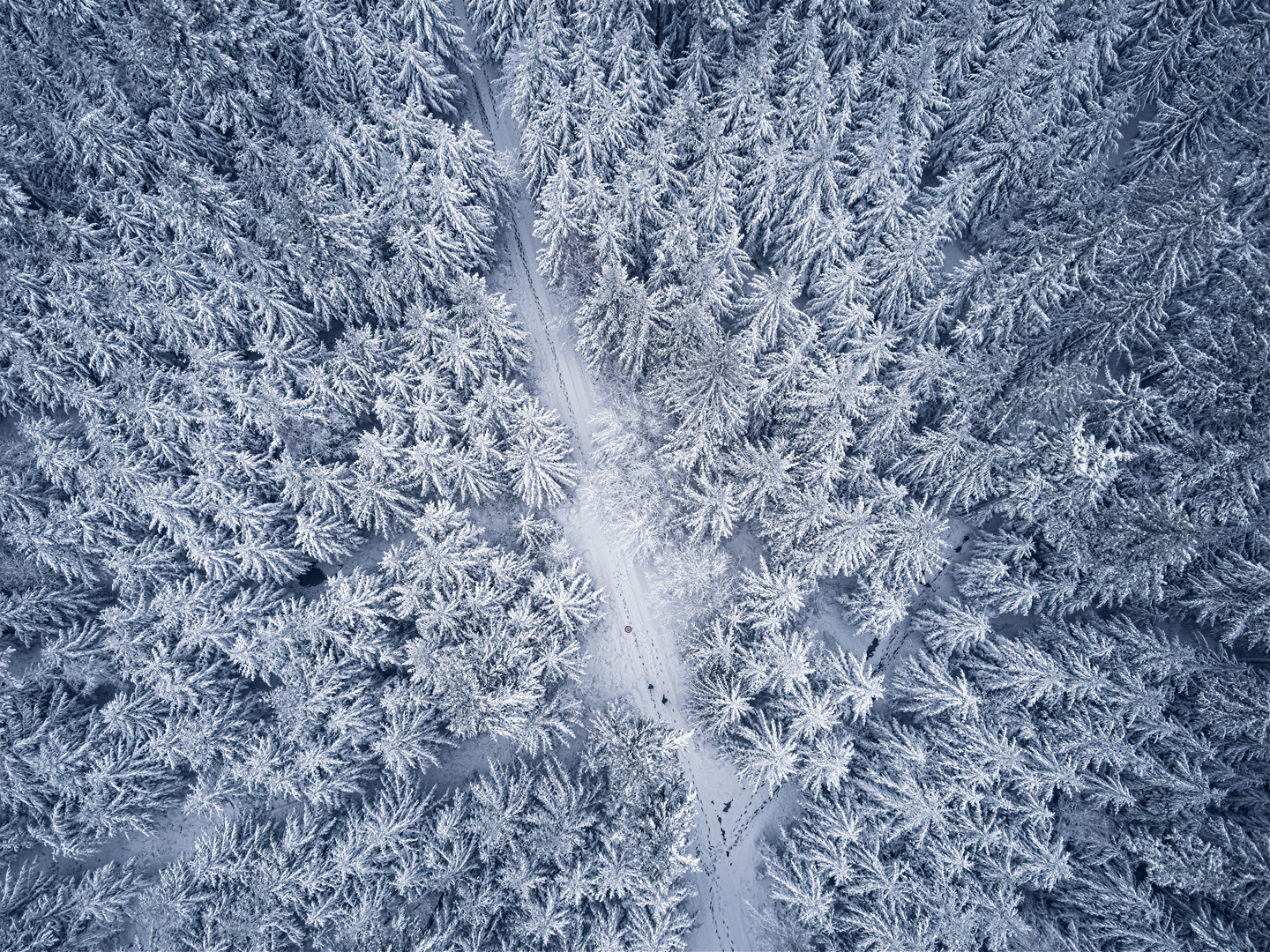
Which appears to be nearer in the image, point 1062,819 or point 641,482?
point 1062,819

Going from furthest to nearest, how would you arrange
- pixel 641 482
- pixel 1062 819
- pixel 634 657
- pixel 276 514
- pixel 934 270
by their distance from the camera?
pixel 634 657 → pixel 934 270 → pixel 641 482 → pixel 276 514 → pixel 1062 819

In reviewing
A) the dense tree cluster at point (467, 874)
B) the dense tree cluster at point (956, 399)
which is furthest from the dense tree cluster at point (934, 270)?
the dense tree cluster at point (467, 874)

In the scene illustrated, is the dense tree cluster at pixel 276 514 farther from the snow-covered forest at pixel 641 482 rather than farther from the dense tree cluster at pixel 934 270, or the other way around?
the dense tree cluster at pixel 934 270

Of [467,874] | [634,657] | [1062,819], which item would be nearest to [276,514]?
[467,874]

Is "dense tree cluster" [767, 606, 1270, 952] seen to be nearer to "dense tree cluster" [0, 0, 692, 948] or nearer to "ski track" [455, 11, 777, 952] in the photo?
"ski track" [455, 11, 777, 952]

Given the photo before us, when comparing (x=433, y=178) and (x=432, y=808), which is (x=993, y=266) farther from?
(x=432, y=808)

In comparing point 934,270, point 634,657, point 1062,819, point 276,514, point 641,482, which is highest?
point 934,270

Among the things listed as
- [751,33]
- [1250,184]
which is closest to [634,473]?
[751,33]

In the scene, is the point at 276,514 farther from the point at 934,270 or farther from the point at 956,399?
the point at 934,270
